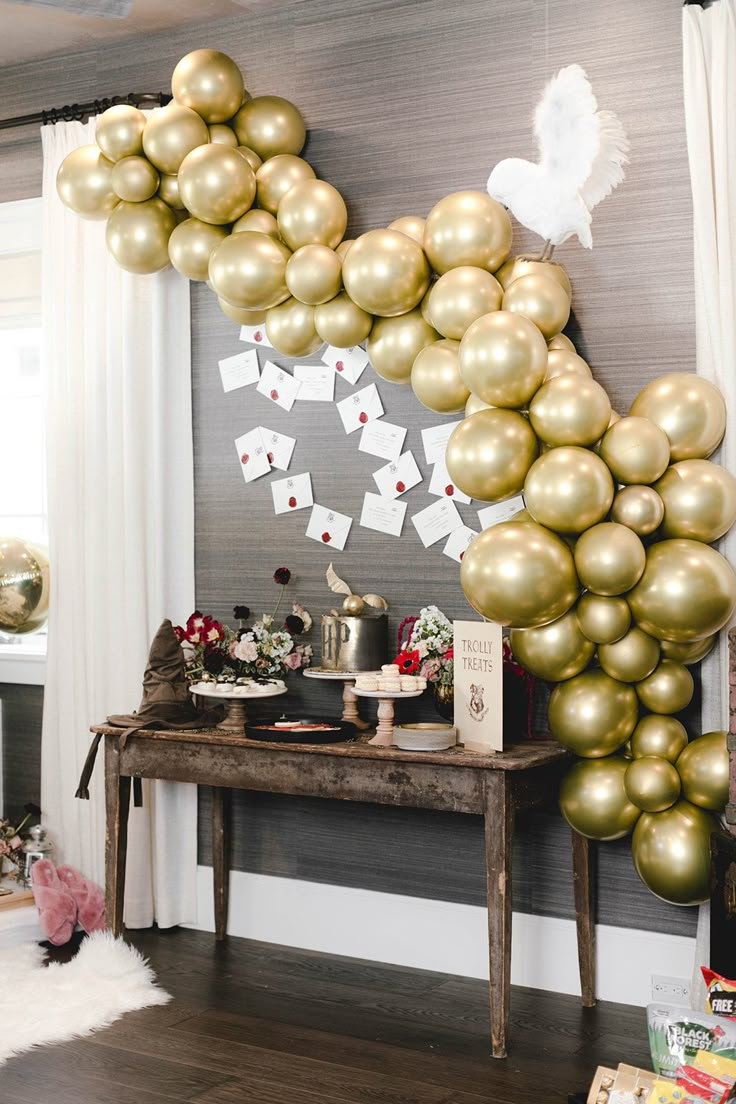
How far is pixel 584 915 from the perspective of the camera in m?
3.21

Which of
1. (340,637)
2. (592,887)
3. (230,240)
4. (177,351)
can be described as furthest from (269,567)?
(592,887)

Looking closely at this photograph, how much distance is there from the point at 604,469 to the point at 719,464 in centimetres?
40

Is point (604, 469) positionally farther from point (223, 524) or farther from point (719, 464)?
point (223, 524)

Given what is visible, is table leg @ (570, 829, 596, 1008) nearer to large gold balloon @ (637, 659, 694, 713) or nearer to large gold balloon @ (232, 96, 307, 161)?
large gold balloon @ (637, 659, 694, 713)

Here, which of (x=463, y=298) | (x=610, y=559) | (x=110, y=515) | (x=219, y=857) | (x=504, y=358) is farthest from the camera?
(x=110, y=515)

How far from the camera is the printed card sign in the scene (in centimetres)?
299

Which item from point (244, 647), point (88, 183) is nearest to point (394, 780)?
point (244, 647)

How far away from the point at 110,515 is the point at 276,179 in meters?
1.19

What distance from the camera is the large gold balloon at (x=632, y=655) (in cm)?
283

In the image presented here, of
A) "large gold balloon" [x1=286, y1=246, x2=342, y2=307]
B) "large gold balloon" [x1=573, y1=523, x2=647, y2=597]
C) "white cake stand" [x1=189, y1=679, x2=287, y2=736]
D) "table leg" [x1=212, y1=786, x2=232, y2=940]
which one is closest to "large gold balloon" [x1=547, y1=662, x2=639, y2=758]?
"large gold balloon" [x1=573, y1=523, x2=647, y2=597]

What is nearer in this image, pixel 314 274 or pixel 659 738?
pixel 659 738

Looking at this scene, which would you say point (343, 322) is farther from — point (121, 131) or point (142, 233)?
point (121, 131)

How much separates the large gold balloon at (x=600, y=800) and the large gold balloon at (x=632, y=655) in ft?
0.78

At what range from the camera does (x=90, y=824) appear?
4.02m
